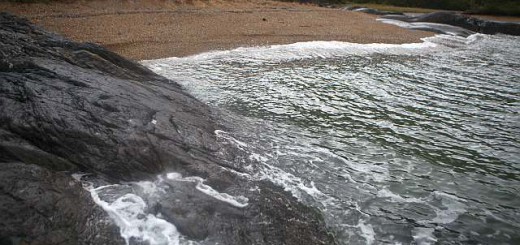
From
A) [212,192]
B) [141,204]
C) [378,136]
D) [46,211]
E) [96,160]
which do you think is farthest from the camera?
[378,136]

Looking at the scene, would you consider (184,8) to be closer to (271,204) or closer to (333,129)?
(333,129)

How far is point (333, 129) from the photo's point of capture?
32.3ft

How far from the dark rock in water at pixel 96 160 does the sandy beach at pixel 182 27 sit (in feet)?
29.9

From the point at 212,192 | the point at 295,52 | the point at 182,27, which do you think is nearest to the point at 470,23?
the point at 295,52

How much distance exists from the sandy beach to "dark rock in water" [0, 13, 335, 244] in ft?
29.9

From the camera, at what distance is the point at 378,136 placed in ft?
31.1

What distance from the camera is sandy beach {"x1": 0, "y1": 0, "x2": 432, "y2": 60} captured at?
59.3ft

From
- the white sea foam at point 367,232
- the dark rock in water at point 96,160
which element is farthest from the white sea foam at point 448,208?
the dark rock in water at point 96,160

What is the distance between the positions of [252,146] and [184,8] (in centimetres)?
2354

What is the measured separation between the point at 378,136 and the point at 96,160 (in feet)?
23.6

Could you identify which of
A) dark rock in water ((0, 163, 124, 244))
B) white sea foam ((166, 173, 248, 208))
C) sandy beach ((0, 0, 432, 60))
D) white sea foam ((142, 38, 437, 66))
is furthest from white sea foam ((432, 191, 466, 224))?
sandy beach ((0, 0, 432, 60))

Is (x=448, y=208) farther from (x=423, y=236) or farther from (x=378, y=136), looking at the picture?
(x=378, y=136)

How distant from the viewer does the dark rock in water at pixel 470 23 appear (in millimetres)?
32734

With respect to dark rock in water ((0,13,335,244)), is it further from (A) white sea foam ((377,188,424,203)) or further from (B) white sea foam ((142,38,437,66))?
(B) white sea foam ((142,38,437,66))
